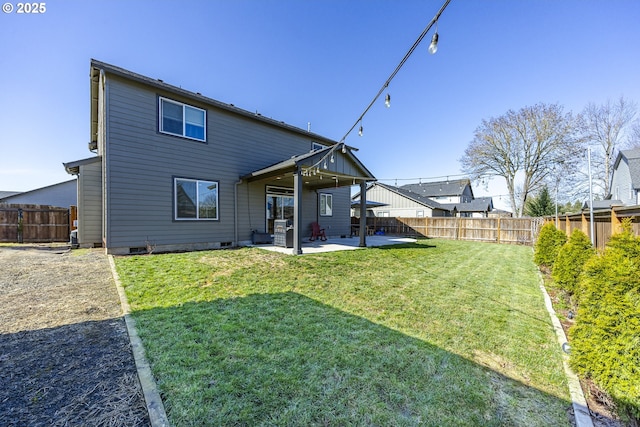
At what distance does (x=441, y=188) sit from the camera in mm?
38969

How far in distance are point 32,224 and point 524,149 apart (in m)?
35.2

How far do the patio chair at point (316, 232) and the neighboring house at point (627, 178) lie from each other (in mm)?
15780

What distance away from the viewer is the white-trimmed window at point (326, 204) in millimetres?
13438

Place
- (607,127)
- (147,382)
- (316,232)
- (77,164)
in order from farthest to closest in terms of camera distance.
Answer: (607,127)
(316,232)
(77,164)
(147,382)

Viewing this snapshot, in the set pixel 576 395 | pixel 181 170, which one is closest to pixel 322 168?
pixel 181 170

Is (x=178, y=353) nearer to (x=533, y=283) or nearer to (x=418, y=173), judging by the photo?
(x=533, y=283)

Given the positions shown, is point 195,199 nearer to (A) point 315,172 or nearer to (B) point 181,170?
(B) point 181,170

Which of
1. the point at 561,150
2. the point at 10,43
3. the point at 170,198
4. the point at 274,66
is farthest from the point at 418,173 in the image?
the point at 10,43

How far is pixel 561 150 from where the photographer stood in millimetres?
22703

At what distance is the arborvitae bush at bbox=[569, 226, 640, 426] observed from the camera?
6.94ft

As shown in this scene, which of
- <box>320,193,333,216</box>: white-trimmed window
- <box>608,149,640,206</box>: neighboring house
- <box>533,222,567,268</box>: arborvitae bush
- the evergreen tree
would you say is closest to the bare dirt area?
<box>320,193,333,216</box>: white-trimmed window

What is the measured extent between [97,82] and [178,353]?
10789 millimetres

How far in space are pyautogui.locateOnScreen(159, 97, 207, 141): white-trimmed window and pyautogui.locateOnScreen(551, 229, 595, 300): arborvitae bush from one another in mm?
10757

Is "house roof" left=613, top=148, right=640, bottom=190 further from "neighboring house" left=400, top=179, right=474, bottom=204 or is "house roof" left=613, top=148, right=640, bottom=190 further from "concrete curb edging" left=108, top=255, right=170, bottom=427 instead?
"neighboring house" left=400, top=179, right=474, bottom=204
